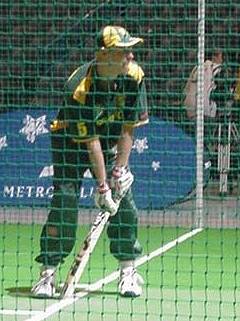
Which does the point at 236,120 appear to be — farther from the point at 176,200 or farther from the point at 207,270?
the point at 207,270

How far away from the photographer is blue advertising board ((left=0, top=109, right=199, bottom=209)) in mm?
9844

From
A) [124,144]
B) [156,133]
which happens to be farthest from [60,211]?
[156,133]

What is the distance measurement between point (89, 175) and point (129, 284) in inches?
125

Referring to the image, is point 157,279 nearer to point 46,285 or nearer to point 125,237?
point 125,237

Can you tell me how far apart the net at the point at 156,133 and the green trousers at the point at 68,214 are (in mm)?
878

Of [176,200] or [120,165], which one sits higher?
[120,165]

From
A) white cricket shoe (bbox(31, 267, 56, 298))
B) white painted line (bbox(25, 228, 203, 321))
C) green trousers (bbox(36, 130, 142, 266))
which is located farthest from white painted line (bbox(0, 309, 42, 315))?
green trousers (bbox(36, 130, 142, 266))

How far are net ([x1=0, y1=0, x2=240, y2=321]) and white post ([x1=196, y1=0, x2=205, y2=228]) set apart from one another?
11 mm

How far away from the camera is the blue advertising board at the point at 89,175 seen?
9.84 metres

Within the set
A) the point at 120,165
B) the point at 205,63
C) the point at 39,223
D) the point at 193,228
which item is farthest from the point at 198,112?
the point at 120,165

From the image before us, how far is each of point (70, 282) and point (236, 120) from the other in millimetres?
3727

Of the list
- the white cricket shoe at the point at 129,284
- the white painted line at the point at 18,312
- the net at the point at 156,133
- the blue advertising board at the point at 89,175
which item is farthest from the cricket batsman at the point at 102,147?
the blue advertising board at the point at 89,175

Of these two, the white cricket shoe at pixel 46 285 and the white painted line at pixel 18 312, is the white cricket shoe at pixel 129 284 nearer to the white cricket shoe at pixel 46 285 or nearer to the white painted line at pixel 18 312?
the white cricket shoe at pixel 46 285

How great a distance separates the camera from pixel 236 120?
32.7 feet
